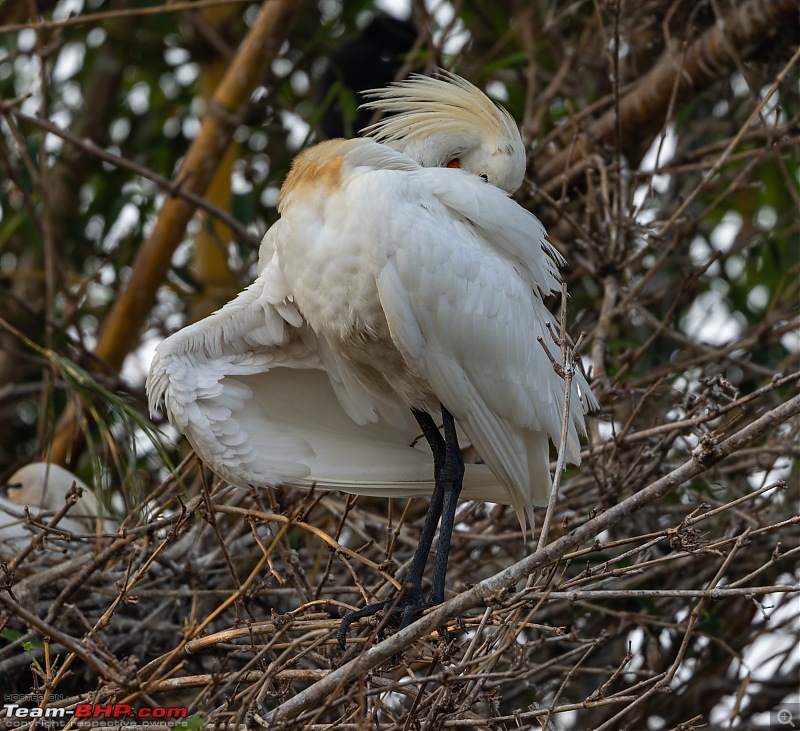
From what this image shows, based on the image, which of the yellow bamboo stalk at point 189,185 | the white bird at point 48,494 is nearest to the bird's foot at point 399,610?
the white bird at point 48,494

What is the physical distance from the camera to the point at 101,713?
2.26 m

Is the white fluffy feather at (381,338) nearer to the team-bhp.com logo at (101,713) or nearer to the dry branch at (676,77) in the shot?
the team-bhp.com logo at (101,713)

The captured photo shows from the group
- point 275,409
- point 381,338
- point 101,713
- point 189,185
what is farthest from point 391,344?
point 189,185

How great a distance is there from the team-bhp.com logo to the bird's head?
152 cm

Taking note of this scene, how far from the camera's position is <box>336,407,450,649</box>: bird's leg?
2502 mm

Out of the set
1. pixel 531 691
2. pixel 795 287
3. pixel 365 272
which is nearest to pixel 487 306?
pixel 365 272

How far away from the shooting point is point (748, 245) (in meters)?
4.23

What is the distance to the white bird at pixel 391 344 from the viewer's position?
8.23 ft

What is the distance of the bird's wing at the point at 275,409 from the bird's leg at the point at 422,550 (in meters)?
0.04

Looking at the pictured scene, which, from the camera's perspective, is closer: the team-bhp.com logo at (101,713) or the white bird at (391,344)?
the team-bhp.com logo at (101,713)

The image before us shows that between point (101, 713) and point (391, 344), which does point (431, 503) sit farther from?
point (101, 713)

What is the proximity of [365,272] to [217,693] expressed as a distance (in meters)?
0.95

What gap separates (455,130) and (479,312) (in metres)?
0.59

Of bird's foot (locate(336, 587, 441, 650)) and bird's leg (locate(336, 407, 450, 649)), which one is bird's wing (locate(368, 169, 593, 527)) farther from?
bird's foot (locate(336, 587, 441, 650))
